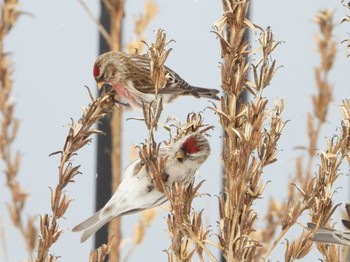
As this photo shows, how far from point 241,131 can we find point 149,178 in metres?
0.12

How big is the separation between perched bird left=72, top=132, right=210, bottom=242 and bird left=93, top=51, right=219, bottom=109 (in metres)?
0.05

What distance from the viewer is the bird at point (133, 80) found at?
0.66m

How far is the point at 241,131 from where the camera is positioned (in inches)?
21.4

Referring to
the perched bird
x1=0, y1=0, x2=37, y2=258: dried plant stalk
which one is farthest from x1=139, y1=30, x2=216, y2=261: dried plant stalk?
x1=0, y1=0, x2=37, y2=258: dried plant stalk

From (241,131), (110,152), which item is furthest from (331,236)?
(110,152)

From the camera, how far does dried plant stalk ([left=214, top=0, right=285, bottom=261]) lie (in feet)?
1.78

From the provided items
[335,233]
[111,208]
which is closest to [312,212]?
[335,233]

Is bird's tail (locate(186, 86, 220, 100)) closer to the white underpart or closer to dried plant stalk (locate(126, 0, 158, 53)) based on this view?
the white underpart

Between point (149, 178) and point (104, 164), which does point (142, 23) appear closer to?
point (104, 164)

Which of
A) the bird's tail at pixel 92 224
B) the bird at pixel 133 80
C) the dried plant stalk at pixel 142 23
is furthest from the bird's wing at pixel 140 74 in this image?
the dried plant stalk at pixel 142 23

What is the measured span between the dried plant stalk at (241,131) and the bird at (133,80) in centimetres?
11

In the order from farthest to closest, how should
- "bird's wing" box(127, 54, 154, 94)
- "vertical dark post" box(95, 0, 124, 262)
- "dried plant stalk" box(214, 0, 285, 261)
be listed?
"vertical dark post" box(95, 0, 124, 262) → "bird's wing" box(127, 54, 154, 94) → "dried plant stalk" box(214, 0, 285, 261)

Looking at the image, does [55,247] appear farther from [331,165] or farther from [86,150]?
[331,165]

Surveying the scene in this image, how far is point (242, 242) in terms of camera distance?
55cm
